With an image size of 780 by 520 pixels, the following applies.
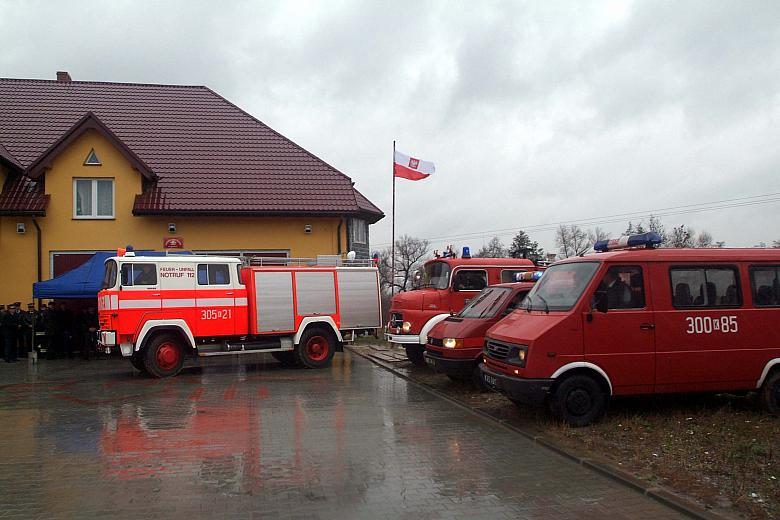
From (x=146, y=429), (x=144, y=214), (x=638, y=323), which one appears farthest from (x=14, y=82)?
(x=638, y=323)

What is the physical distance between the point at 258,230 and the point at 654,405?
52.8ft

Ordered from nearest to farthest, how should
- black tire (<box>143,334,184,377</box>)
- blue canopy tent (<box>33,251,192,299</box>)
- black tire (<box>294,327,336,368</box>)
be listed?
black tire (<box>143,334,184,377</box>), black tire (<box>294,327,336,368</box>), blue canopy tent (<box>33,251,192,299</box>)

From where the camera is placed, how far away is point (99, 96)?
2680 centimetres

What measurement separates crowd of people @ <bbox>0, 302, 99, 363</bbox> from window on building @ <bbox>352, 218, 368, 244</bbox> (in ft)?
31.3

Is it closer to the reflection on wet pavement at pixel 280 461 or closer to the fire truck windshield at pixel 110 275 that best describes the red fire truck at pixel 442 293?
the reflection on wet pavement at pixel 280 461

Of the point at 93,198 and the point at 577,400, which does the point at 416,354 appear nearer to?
the point at 577,400

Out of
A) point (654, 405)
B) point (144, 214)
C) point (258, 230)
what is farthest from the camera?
point (258, 230)

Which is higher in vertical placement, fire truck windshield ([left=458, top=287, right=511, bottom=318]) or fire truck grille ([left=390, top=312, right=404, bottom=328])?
fire truck windshield ([left=458, top=287, right=511, bottom=318])

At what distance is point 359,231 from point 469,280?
1179 centimetres

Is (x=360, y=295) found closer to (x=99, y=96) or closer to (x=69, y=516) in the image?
(x=69, y=516)

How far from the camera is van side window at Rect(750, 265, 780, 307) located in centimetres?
921

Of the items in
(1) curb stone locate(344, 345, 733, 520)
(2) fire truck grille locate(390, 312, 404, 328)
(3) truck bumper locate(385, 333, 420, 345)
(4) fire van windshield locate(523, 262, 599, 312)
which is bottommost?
(1) curb stone locate(344, 345, 733, 520)

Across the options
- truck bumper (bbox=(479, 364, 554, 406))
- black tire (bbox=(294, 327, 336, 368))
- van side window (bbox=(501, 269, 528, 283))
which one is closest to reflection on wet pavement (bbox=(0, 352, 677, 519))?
truck bumper (bbox=(479, 364, 554, 406))

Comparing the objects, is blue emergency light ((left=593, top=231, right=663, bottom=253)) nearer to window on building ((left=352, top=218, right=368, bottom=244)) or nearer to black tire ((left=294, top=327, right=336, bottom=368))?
black tire ((left=294, top=327, right=336, bottom=368))
